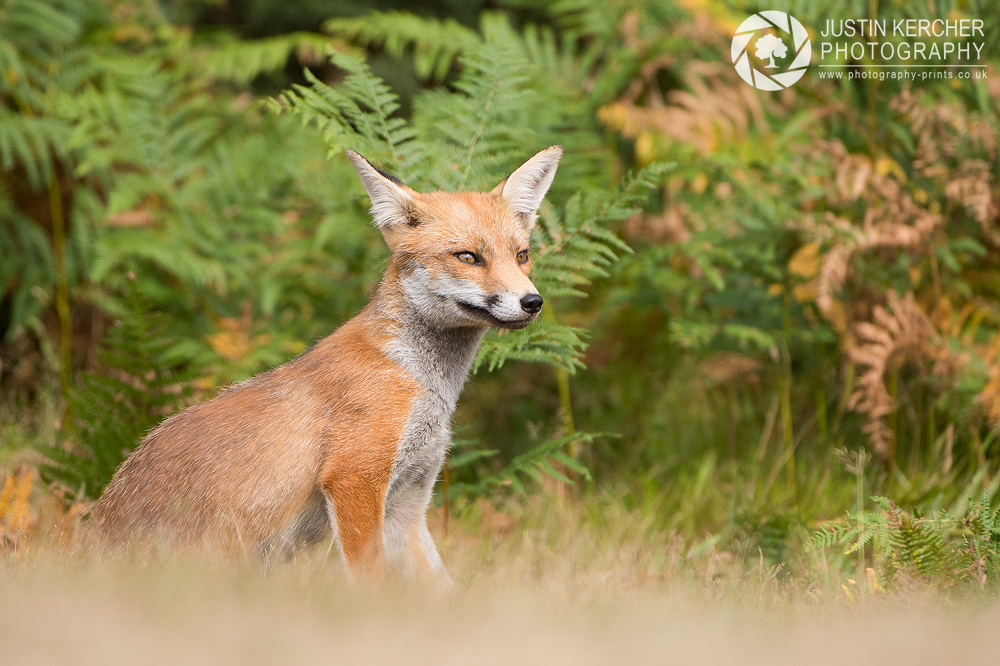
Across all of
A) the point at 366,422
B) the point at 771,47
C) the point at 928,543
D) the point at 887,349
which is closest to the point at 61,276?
the point at 366,422

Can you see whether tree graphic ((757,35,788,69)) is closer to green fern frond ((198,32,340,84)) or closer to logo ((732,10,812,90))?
logo ((732,10,812,90))

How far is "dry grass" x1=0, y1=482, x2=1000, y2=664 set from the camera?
2.86 m

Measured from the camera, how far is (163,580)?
327 centimetres

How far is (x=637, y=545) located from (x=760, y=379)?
2.61m

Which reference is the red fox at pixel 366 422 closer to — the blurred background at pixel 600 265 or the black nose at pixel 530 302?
the black nose at pixel 530 302

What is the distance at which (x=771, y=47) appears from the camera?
6.55m

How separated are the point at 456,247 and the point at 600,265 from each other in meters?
3.09

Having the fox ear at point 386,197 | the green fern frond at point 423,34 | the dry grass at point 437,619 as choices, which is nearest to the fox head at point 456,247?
the fox ear at point 386,197

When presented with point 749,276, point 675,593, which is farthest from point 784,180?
point 675,593

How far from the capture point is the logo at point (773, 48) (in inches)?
253

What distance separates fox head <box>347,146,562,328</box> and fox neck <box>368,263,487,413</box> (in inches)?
2.5

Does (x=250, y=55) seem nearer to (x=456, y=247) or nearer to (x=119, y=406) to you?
(x=119, y=406)

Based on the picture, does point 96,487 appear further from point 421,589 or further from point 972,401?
point 972,401

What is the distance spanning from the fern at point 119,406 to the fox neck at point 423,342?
2.02m
